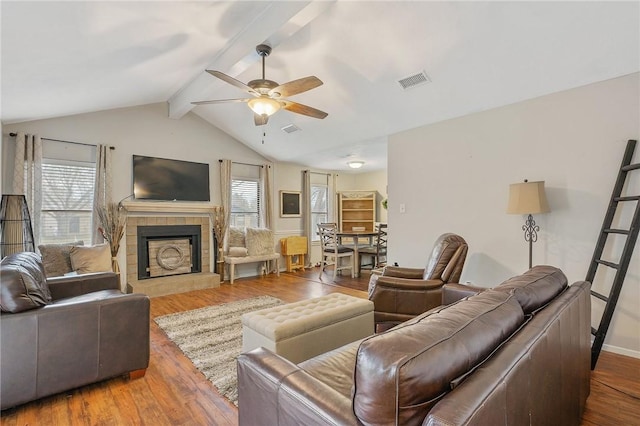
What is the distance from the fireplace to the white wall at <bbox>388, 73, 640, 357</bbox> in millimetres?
3434

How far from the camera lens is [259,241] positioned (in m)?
6.16

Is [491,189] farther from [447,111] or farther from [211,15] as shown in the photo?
[211,15]

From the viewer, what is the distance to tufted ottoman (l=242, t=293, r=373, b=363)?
207 centimetres

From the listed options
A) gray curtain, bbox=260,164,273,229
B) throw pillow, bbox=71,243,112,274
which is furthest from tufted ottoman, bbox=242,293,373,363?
gray curtain, bbox=260,164,273,229

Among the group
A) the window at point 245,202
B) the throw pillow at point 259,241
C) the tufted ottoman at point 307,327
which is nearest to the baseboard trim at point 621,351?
the tufted ottoman at point 307,327

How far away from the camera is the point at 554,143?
3.14 meters

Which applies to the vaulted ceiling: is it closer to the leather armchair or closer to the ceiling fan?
the ceiling fan

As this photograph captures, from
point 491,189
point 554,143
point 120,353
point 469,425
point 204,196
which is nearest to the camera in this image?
point 469,425

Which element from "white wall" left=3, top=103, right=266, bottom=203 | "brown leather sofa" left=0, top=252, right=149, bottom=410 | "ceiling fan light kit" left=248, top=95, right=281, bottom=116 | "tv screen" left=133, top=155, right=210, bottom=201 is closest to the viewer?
"brown leather sofa" left=0, top=252, right=149, bottom=410

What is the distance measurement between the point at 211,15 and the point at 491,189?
3.35 metres

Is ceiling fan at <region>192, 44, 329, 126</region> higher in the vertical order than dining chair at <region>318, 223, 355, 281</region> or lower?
higher

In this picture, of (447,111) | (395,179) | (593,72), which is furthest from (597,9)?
(395,179)

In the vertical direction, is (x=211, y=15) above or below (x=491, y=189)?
above

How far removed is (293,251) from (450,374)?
19.8ft
